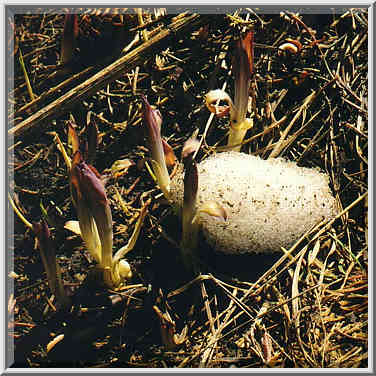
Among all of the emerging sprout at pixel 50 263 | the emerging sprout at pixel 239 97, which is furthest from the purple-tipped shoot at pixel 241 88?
the emerging sprout at pixel 50 263

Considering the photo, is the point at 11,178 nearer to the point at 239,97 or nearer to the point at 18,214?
the point at 18,214

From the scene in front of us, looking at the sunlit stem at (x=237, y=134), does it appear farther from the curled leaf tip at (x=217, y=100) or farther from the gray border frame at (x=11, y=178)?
the gray border frame at (x=11, y=178)

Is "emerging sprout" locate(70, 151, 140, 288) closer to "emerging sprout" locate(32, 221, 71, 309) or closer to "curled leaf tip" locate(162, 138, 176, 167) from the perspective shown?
"emerging sprout" locate(32, 221, 71, 309)

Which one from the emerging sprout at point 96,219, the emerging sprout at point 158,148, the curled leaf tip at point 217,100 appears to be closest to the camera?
the emerging sprout at point 96,219

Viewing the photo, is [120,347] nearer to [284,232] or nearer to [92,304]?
[92,304]

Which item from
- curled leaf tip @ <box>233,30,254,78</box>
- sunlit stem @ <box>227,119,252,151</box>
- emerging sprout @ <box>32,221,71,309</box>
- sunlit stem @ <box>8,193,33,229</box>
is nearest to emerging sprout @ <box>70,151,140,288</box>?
emerging sprout @ <box>32,221,71,309</box>

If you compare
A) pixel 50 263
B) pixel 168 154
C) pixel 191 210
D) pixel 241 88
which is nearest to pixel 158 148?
pixel 168 154

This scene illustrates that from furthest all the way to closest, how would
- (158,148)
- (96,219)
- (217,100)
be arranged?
(217,100) < (158,148) < (96,219)
